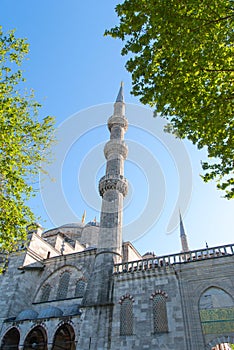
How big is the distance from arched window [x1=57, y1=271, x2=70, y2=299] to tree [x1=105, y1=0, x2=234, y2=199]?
46.7 ft

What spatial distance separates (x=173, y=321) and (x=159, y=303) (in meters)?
1.15

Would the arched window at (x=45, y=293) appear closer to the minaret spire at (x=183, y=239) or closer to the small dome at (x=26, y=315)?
the small dome at (x=26, y=315)

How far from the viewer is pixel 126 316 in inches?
550

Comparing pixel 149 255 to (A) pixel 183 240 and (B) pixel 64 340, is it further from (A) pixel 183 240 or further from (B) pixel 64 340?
(B) pixel 64 340

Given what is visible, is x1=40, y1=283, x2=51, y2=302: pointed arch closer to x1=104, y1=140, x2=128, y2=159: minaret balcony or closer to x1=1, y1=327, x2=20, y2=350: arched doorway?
x1=1, y1=327, x2=20, y2=350: arched doorway

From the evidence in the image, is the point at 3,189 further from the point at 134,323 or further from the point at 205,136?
the point at 134,323

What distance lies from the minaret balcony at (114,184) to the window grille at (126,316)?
773cm

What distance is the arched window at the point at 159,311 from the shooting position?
42.2 ft

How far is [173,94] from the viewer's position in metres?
7.81

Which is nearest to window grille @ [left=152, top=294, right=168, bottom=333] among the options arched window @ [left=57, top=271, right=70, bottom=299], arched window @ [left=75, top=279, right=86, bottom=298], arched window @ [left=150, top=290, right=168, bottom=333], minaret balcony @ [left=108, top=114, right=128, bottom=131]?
arched window @ [left=150, top=290, right=168, bottom=333]

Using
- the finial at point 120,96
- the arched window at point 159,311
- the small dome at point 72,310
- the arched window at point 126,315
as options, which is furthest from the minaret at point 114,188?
the arched window at point 159,311

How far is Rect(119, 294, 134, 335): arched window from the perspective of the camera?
13.5m

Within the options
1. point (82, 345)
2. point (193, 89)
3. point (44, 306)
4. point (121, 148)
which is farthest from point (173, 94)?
point (44, 306)

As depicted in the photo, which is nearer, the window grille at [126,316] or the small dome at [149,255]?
the window grille at [126,316]
